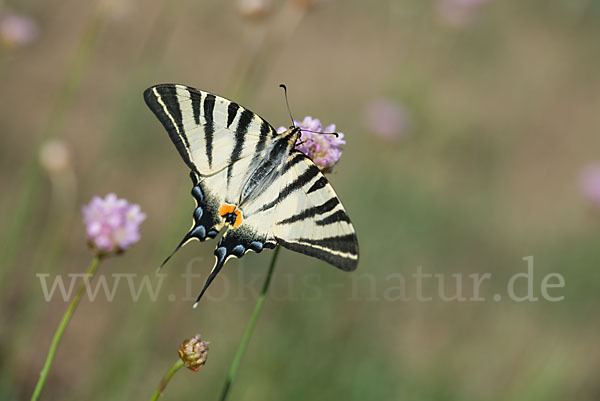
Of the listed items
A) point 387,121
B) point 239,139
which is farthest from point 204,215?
point 387,121

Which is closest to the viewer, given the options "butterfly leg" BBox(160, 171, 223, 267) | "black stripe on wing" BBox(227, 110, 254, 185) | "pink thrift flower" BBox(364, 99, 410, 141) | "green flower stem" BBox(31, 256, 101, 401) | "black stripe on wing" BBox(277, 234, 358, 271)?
"green flower stem" BBox(31, 256, 101, 401)

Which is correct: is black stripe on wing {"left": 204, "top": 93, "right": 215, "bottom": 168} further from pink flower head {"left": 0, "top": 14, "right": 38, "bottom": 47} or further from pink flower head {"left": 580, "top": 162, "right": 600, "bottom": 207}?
pink flower head {"left": 580, "top": 162, "right": 600, "bottom": 207}

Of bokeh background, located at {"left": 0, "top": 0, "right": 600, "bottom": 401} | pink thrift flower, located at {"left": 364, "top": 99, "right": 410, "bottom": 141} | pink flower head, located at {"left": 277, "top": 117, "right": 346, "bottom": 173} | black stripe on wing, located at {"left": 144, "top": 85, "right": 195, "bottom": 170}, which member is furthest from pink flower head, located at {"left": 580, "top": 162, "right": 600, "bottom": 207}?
black stripe on wing, located at {"left": 144, "top": 85, "right": 195, "bottom": 170}

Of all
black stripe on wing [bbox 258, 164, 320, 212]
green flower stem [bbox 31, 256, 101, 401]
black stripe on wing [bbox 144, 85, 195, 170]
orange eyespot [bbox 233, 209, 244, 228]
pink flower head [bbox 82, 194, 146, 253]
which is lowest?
green flower stem [bbox 31, 256, 101, 401]

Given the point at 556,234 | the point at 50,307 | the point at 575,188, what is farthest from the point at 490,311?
the point at 50,307

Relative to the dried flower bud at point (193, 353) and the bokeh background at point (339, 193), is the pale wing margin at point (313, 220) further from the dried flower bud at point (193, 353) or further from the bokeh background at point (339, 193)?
the bokeh background at point (339, 193)

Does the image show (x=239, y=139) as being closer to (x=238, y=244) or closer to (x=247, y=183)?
(x=247, y=183)
